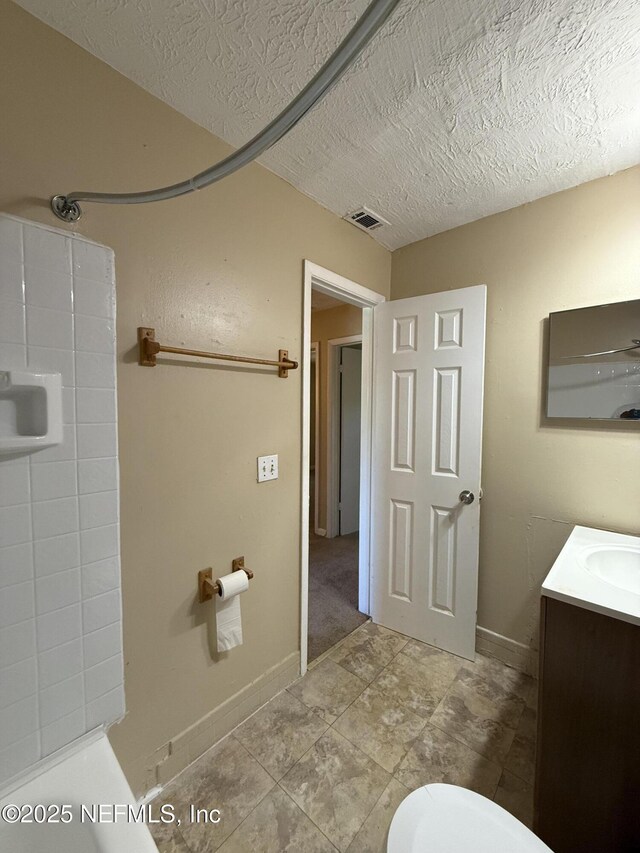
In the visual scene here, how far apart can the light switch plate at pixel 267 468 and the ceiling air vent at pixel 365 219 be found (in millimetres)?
1275

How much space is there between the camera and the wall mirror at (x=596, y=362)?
1404 mm

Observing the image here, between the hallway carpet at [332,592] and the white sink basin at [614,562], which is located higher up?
the white sink basin at [614,562]

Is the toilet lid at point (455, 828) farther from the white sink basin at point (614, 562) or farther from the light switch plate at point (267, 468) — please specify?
the light switch plate at point (267, 468)

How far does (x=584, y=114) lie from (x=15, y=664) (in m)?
2.32

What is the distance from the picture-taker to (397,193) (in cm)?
155

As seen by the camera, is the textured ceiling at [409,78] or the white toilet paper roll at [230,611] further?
the white toilet paper roll at [230,611]

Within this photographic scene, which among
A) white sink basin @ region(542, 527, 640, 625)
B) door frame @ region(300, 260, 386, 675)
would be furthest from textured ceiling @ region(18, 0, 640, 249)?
white sink basin @ region(542, 527, 640, 625)

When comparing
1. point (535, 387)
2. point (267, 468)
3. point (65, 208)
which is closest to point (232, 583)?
point (267, 468)

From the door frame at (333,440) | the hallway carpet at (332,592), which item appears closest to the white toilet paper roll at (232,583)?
the hallway carpet at (332,592)

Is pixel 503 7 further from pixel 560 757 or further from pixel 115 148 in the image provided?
pixel 560 757

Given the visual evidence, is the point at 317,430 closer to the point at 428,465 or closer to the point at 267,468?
the point at 428,465

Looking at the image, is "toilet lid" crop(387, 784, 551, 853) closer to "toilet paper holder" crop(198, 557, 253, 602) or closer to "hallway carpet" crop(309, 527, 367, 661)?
"toilet paper holder" crop(198, 557, 253, 602)

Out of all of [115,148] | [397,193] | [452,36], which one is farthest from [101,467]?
[397,193]

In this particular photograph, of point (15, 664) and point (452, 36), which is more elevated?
point (452, 36)
